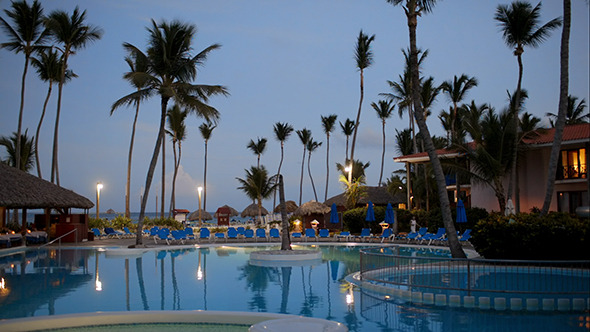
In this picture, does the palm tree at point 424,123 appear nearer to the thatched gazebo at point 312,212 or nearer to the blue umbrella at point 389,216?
the blue umbrella at point 389,216

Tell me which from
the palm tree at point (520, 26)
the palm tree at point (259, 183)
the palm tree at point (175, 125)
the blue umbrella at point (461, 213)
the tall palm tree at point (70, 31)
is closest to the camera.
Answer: the blue umbrella at point (461, 213)

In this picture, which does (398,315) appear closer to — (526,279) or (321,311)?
(321,311)

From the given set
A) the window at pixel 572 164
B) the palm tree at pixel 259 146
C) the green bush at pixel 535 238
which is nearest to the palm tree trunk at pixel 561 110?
the green bush at pixel 535 238

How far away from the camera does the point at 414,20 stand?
50.2 feet

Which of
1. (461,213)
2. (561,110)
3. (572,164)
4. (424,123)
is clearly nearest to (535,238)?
(424,123)

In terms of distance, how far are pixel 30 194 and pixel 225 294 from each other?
15.5 m

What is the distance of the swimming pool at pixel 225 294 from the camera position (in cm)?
874

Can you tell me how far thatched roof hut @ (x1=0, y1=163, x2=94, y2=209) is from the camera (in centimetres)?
2167

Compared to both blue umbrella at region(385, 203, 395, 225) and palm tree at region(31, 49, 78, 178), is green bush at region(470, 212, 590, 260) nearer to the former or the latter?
blue umbrella at region(385, 203, 395, 225)

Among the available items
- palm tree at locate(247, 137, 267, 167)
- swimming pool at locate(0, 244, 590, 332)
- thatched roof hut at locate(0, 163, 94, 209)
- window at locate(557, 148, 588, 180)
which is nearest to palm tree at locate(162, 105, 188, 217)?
palm tree at locate(247, 137, 267, 167)

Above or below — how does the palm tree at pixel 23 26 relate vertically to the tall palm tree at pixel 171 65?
above

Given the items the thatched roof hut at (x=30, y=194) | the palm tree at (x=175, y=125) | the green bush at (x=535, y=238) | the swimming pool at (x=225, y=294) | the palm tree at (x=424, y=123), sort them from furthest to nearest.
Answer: the palm tree at (x=175, y=125) → the thatched roof hut at (x=30, y=194) → the palm tree at (x=424, y=123) → the green bush at (x=535, y=238) → the swimming pool at (x=225, y=294)

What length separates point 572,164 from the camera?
82.3ft

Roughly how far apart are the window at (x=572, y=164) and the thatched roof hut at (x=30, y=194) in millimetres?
23816
